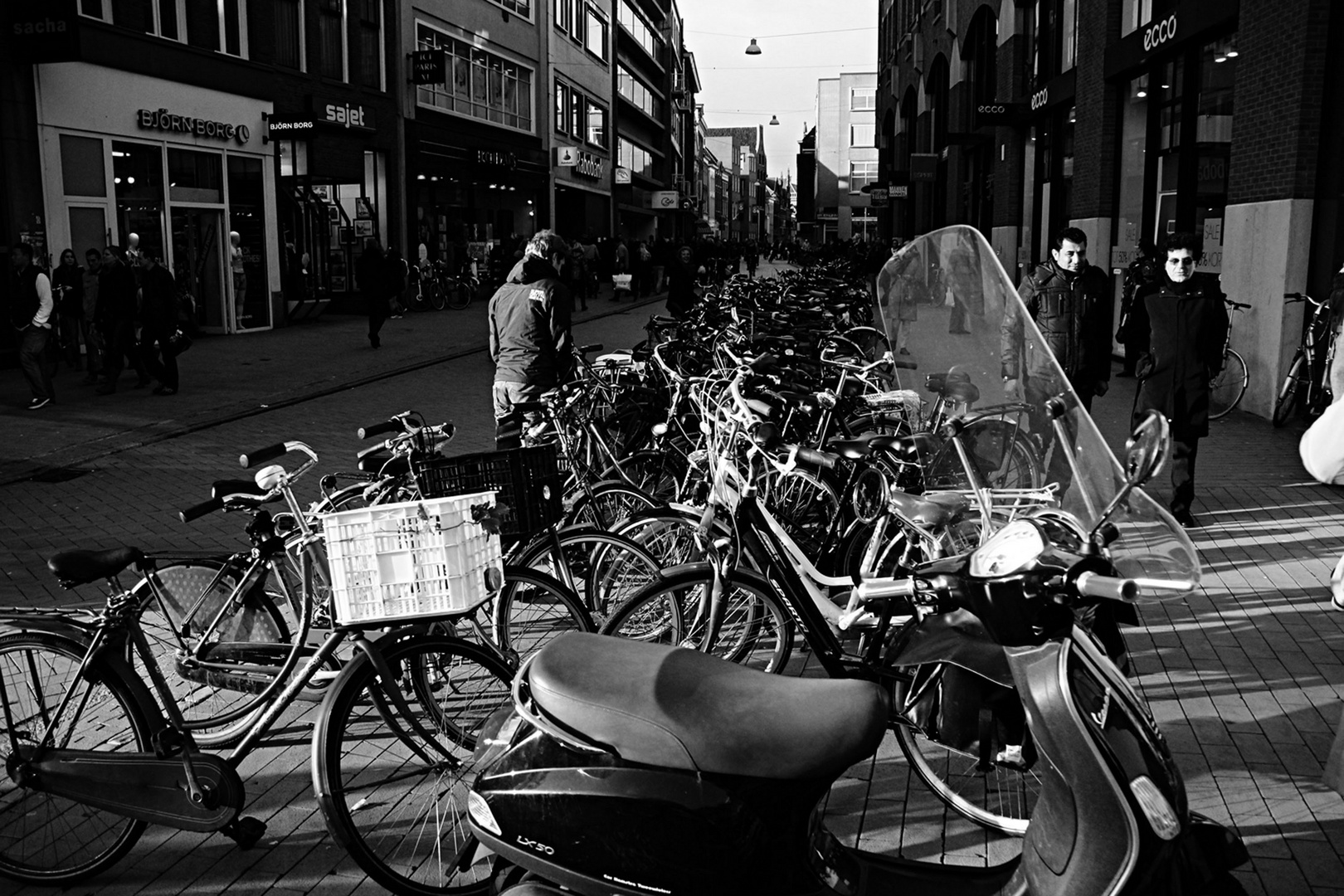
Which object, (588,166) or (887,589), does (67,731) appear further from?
(588,166)

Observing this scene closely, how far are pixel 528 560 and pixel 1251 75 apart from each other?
424 inches

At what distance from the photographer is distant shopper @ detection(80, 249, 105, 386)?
1484 centimetres

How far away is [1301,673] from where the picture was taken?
508cm

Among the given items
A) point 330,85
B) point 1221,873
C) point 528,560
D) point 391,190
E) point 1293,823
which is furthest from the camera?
point 391,190

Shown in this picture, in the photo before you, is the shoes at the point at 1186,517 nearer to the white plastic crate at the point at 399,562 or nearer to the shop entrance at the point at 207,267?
the white plastic crate at the point at 399,562

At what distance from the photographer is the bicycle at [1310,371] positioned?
10.7 meters

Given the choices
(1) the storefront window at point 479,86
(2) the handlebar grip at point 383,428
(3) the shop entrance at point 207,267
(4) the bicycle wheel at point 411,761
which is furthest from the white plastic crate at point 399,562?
(1) the storefront window at point 479,86

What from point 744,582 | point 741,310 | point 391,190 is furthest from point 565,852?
point 391,190

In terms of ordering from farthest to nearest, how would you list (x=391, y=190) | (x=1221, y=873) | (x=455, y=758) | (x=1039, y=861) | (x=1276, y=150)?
1. (x=391, y=190)
2. (x=1276, y=150)
3. (x=455, y=758)
4. (x=1039, y=861)
5. (x=1221, y=873)

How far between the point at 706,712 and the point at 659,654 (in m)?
0.22

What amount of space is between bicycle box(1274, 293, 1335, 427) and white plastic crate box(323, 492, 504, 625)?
941cm

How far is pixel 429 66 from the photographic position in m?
30.0

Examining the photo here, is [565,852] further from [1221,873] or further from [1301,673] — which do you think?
[1301,673]

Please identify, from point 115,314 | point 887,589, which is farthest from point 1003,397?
point 115,314
